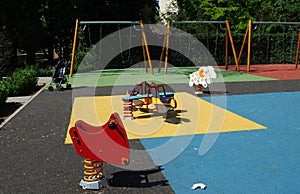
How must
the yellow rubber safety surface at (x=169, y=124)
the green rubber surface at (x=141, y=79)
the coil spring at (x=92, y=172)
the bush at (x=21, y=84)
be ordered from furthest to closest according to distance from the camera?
1. the green rubber surface at (x=141, y=79)
2. the bush at (x=21, y=84)
3. the yellow rubber safety surface at (x=169, y=124)
4. the coil spring at (x=92, y=172)

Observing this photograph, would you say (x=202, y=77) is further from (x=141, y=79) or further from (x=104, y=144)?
(x=104, y=144)

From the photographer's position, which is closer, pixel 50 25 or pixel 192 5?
pixel 50 25

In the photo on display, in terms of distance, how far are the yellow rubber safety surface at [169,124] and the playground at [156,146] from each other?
21mm

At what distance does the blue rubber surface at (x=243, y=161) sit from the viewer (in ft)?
13.0

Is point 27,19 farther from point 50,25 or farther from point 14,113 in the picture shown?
point 14,113

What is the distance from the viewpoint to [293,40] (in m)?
23.5

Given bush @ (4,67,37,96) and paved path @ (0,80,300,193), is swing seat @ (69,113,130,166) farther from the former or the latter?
bush @ (4,67,37,96)

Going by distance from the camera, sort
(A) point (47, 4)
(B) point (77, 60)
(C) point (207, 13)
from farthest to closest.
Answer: (C) point (207, 13)
(A) point (47, 4)
(B) point (77, 60)

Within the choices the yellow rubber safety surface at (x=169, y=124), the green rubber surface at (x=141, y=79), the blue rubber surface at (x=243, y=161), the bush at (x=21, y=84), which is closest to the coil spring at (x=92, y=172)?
the blue rubber surface at (x=243, y=161)

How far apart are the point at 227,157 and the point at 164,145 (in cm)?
112

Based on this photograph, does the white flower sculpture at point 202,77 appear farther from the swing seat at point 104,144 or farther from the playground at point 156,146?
the swing seat at point 104,144

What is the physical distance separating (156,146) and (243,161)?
58.1 inches

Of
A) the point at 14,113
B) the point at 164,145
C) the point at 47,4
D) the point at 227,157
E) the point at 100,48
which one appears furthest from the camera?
the point at 47,4

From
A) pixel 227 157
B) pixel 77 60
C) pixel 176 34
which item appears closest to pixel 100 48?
pixel 77 60
